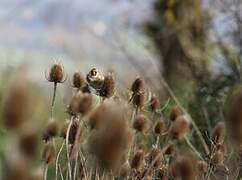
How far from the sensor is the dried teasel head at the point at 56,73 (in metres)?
2.22

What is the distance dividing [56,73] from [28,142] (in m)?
1.26

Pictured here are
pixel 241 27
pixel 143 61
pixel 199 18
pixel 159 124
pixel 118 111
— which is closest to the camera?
pixel 118 111

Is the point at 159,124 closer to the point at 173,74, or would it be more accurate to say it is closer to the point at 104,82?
the point at 104,82

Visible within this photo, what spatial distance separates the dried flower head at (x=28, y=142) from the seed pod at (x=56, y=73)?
1238 millimetres

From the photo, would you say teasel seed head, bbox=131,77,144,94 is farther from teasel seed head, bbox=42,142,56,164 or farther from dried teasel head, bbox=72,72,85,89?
teasel seed head, bbox=42,142,56,164

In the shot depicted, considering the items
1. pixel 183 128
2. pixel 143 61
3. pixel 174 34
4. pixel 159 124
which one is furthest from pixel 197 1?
pixel 183 128

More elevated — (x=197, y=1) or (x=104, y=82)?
(x=197, y=1)

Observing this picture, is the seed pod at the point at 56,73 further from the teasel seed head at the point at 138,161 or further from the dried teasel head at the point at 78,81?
the teasel seed head at the point at 138,161

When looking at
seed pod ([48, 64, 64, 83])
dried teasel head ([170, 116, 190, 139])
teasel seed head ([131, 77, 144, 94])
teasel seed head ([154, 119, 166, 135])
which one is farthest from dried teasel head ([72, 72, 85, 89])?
dried teasel head ([170, 116, 190, 139])

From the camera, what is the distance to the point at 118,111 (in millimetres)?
1136

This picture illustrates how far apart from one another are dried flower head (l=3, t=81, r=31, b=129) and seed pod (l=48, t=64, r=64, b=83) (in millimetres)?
1212

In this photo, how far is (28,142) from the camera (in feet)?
3.19

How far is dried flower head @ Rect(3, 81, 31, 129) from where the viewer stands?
0.98 m

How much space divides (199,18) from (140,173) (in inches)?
222
